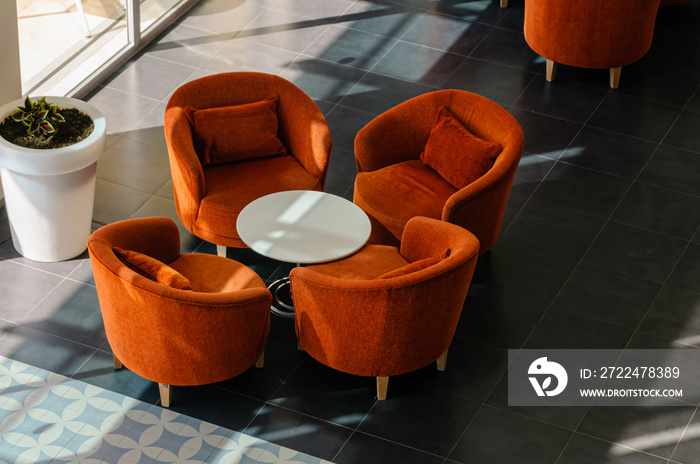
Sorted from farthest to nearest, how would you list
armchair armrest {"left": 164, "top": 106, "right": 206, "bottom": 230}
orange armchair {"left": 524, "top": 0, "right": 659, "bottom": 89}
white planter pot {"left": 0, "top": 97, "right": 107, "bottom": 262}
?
orange armchair {"left": 524, "top": 0, "right": 659, "bottom": 89}
armchair armrest {"left": 164, "top": 106, "right": 206, "bottom": 230}
white planter pot {"left": 0, "top": 97, "right": 107, "bottom": 262}

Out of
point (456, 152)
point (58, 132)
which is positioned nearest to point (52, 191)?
point (58, 132)

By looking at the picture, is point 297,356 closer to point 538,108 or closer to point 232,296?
point 232,296


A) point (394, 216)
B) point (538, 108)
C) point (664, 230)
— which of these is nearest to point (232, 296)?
point (394, 216)

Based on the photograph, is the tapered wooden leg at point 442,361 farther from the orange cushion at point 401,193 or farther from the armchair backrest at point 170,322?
the armchair backrest at point 170,322

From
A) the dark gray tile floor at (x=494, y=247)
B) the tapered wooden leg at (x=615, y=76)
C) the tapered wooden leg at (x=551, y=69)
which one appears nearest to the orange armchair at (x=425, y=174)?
the dark gray tile floor at (x=494, y=247)

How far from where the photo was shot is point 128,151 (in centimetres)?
659

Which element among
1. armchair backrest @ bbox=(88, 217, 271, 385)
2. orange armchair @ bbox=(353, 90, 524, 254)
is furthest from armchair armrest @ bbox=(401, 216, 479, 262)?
armchair backrest @ bbox=(88, 217, 271, 385)

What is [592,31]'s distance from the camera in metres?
7.14

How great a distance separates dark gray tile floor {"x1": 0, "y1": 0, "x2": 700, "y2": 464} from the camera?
4.78 m

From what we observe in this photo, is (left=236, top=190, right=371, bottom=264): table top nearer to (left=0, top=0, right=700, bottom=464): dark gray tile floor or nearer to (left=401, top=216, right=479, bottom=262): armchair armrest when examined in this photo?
(left=401, top=216, right=479, bottom=262): armchair armrest

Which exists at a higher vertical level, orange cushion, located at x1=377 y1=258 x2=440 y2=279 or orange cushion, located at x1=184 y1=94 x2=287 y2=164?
orange cushion, located at x1=184 y1=94 x2=287 y2=164

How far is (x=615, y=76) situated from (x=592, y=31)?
0.45m

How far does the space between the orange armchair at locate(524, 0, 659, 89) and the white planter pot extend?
3487mm

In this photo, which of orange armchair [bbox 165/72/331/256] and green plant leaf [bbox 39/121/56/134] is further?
orange armchair [bbox 165/72/331/256]
